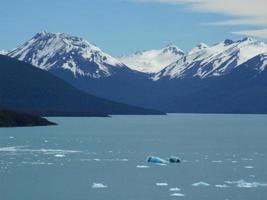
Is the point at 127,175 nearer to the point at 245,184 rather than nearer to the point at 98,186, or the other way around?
the point at 98,186

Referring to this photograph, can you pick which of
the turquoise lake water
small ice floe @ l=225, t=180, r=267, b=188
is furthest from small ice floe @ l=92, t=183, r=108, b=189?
small ice floe @ l=225, t=180, r=267, b=188

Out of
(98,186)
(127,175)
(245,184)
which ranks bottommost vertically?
(98,186)

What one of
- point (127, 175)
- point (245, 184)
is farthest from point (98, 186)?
point (245, 184)

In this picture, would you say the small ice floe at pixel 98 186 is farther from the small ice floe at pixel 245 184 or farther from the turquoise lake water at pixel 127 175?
the small ice floe at pixel 245 184

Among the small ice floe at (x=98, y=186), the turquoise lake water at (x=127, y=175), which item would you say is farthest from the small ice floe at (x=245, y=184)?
the small ice floe at (x=98, y=186)

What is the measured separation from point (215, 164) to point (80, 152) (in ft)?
112

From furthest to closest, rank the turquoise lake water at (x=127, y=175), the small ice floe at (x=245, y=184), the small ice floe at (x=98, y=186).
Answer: the small ice floe at (x=245, y=184) < the small ice floe at (x=98, y=186) < the turquoise lake water at (x=127, y=175)

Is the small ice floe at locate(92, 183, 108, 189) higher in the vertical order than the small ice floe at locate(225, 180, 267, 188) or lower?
lower

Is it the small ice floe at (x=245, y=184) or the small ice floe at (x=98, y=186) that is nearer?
the small ice floe at (x=98, y=186)

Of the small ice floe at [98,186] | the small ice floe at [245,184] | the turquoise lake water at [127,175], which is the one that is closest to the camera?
the turquoise lake water at [127,175]

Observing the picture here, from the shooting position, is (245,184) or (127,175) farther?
(127,175)

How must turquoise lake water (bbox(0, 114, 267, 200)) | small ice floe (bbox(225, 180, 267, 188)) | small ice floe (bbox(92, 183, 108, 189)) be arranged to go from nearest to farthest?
turquoise lake water (bbox(0, 114, 267, 200)) → small ice floe (bbox(92, 183, 108, 189)) → small ice floe (bbox(225, 180, 267, 188))

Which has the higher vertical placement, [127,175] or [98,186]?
[127,175]

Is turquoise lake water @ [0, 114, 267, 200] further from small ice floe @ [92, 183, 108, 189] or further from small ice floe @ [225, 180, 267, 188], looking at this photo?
small ice floe @ [92, 183, 108, 189]
